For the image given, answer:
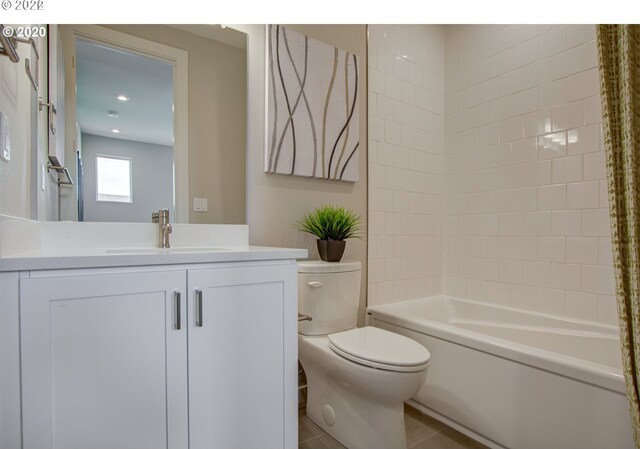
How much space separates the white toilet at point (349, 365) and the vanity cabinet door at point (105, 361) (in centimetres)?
69

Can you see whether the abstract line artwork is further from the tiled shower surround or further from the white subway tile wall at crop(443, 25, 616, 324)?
the white subway tile wall at crop(443, 25, 616, 324)

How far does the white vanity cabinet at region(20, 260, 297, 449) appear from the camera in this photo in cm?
92

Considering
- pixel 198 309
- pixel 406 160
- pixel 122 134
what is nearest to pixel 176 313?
pixel 198 309

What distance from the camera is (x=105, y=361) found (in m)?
0.99

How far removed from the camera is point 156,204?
1619 millimetres

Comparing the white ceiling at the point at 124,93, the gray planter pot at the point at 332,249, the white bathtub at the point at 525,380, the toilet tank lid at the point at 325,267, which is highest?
the white ceiling at the point at 124,93

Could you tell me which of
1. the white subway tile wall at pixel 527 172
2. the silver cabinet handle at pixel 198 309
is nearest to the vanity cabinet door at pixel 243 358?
the silver cabinet handle at pixel 198 309

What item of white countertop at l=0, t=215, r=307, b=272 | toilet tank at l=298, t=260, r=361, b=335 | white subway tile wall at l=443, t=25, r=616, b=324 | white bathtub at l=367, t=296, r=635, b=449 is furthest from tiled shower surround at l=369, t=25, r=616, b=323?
white countertop at l=0, t=215, r=307, b=272

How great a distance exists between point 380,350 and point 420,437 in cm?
61

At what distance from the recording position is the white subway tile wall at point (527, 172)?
76.9 inches

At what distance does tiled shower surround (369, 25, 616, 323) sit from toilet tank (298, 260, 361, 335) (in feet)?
1.72

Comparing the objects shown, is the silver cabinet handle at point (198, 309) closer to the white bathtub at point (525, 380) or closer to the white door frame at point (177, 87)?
the white door frame at point (177, 87)
